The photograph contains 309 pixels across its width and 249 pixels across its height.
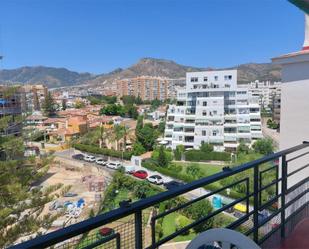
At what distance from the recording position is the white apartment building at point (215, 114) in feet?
79.4

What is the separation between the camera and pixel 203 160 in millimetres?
22469

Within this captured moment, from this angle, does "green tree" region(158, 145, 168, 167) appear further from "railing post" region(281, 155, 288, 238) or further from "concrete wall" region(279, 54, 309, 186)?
"railing post" region(281, 155, 288, 238)

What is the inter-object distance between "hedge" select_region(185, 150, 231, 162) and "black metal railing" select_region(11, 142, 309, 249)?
2016 centimetres

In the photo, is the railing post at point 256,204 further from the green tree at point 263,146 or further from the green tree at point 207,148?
the green tree at point 207,148

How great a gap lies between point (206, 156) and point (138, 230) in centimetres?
2194

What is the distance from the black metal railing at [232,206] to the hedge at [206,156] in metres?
20.2

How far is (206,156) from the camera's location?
22.4 meters

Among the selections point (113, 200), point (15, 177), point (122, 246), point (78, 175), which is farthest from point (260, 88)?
point (122, 246)

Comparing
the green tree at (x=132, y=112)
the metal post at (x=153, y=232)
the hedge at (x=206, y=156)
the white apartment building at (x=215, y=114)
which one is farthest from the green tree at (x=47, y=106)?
the metal post at (x=153, y=232)

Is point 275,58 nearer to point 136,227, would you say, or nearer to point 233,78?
point 136,227

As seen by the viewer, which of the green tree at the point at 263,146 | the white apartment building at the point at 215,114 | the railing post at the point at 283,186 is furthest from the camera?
the white apartment building at the point at 215,114

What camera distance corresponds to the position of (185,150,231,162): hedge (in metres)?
22.1

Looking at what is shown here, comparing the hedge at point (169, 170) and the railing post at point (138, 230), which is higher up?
the railing post at point (138, 230)

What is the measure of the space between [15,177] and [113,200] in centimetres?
999
